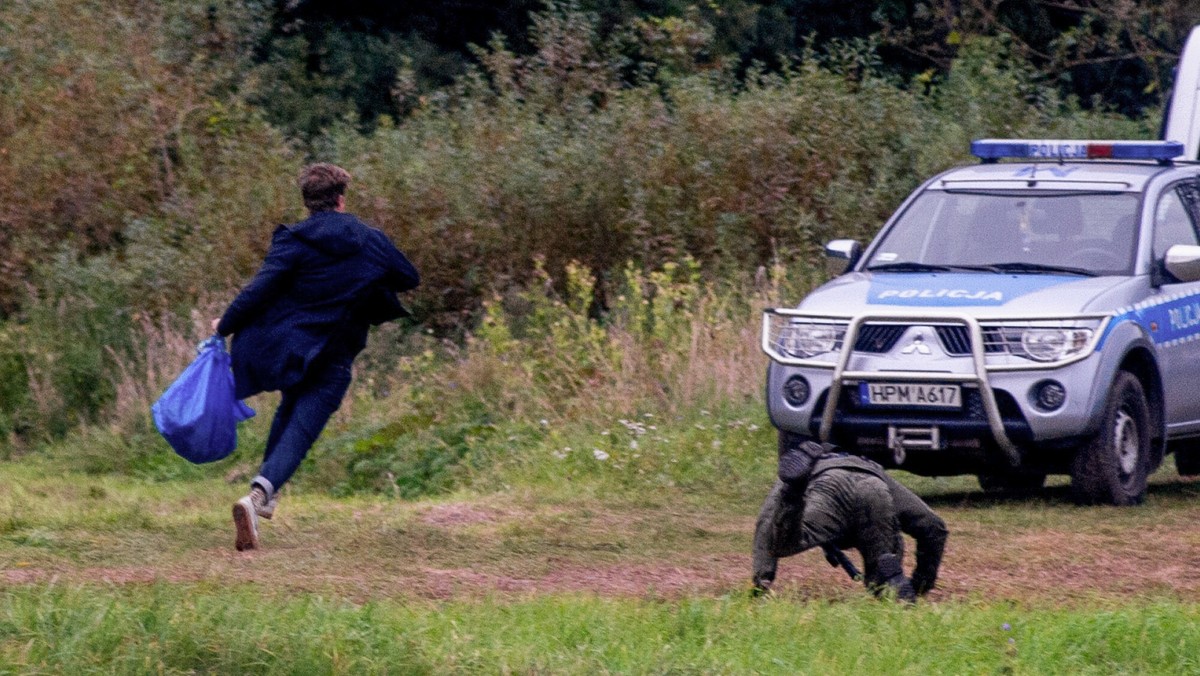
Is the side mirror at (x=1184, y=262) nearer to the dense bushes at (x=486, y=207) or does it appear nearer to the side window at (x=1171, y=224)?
the side window at (x=1171, y=224)

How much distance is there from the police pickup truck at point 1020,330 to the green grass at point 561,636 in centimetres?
245

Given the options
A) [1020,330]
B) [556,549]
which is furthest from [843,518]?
[1020,330]

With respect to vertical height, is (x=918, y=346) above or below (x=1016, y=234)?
below

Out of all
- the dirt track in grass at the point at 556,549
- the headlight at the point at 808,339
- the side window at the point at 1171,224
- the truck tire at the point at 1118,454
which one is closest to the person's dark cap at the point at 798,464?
the dirt track in grass at the point at 556,549

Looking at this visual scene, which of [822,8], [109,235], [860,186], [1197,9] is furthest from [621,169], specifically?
[822,8]

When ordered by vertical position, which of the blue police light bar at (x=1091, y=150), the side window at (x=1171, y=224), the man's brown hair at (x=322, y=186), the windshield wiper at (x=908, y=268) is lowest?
the windshield wiper at (x=908, y=268)

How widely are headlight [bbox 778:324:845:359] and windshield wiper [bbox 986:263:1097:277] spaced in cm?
109

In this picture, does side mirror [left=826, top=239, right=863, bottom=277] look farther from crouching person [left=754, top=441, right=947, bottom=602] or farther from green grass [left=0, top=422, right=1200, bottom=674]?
crouching person [left=754, top=441, right=947, bottom=602]

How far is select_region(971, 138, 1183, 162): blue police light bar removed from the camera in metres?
10.7

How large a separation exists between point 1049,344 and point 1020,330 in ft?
0.51

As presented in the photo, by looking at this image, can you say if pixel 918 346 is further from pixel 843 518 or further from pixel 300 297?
pixel 300 297

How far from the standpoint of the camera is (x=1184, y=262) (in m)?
9.71

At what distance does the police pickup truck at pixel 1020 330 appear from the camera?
9.03m

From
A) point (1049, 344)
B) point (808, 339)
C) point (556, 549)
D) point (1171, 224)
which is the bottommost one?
point (556, 549)
